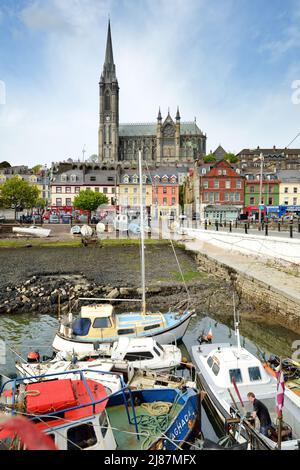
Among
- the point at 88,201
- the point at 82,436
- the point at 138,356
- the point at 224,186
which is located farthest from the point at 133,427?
the point at 88,201

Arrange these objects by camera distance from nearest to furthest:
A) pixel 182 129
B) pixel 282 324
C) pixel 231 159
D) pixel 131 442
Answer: pixel 131 442
pixel 282 324
pixel 231 159
pixel 182 129

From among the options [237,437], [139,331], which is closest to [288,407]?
[237,437]

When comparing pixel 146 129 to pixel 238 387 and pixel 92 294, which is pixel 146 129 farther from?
pixel 238 387

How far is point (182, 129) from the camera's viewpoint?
7367 inches

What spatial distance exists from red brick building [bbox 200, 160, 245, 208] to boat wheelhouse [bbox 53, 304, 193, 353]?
192ft

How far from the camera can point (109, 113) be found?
18138 centimetres

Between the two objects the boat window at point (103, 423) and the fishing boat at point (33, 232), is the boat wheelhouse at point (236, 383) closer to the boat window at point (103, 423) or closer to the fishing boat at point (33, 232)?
the boat window at point (103, 423)

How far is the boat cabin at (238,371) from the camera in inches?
437

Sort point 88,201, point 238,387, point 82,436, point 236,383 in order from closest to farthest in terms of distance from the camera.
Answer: point 82,436
point 238,387
point 236,383
point 88,201

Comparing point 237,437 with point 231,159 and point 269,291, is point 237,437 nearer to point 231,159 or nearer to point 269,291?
point 269,291

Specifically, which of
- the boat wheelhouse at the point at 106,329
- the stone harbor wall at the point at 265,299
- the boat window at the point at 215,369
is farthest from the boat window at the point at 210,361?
the stone harbor wall at the point at 265,299

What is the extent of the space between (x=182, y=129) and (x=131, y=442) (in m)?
188

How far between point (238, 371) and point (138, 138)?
181m

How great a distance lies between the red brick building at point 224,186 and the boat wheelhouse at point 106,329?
58.4 m
